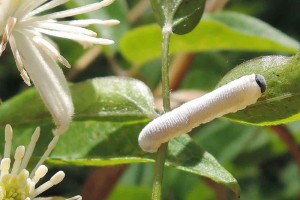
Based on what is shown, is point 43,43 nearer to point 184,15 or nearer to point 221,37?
point 184,15

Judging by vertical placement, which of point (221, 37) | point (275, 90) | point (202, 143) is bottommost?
point (202, 143)

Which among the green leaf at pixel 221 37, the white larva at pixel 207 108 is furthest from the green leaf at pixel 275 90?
the green leaf at pixel 221 37

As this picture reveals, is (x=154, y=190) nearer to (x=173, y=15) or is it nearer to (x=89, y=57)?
(x=173, y=15)

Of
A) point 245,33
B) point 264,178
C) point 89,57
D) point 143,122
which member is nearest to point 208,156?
point 143,122

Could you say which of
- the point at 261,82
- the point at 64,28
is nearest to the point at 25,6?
the point at 64,28

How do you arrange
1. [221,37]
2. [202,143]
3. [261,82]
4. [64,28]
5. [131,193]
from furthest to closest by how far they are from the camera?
[202,143], [131,193], [221,37], [64,28], [261,82]

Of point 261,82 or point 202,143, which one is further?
point 202,143

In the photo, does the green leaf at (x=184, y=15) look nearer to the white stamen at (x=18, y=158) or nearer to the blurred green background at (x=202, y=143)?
the white stamen at (x=18, y=158)
